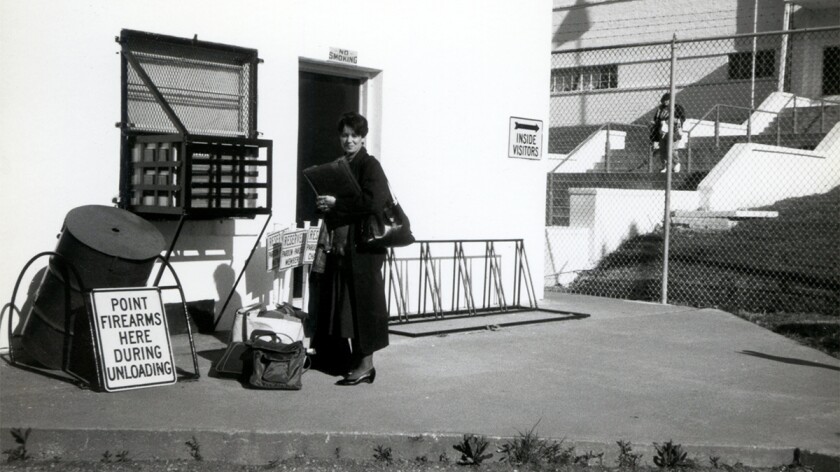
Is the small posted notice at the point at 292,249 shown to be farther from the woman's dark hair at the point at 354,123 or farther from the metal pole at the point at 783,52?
the metal pole at the point at 783,52

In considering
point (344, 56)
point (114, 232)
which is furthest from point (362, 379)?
point (344, 56)

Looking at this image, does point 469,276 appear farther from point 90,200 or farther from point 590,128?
point 590,128

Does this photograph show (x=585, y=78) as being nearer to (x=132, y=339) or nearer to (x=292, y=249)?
(x=292, y=249)

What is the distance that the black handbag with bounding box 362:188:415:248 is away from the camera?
686 centimetres

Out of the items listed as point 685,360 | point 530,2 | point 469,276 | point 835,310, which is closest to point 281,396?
point 685,360

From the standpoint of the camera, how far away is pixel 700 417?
6.12 meters

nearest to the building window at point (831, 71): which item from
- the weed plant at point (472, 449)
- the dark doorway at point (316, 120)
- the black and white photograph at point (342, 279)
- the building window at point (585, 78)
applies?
the building window at point (585, 78)

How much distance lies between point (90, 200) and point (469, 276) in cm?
456

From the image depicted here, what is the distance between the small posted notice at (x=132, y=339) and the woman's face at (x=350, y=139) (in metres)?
1.68

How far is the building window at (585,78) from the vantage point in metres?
28.0

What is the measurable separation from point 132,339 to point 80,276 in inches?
24.4

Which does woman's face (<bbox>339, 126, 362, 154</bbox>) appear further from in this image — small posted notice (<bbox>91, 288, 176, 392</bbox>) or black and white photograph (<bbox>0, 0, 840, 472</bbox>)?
small posted notice (<bbox>91, 288, 176, 392</bbox>)

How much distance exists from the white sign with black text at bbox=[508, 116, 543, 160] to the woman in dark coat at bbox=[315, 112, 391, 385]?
14.4 feet

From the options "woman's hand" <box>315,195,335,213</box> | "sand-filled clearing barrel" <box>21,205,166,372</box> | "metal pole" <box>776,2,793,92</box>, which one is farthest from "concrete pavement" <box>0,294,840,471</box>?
"metal pole" <box>776,2,793,92</box>
